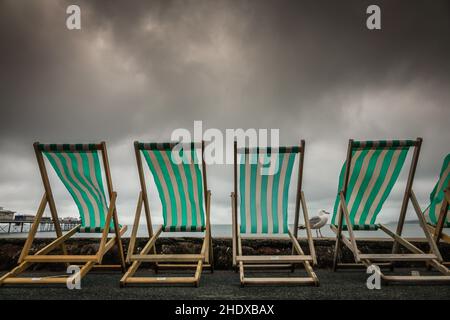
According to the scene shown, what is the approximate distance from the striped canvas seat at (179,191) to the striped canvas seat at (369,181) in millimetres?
Answer: 1497

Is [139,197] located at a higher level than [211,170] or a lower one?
lower

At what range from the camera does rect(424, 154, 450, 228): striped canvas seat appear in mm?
3131

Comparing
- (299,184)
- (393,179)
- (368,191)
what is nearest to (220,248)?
(299,184)

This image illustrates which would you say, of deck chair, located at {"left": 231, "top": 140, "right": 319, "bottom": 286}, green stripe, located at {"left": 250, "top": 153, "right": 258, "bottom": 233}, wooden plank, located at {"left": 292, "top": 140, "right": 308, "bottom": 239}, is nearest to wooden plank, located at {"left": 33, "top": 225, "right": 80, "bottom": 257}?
deck chair, located at {"left": 231, "top": 140, "right": 319, "bottom": 286}

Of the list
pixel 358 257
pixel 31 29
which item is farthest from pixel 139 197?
pixel 31 29

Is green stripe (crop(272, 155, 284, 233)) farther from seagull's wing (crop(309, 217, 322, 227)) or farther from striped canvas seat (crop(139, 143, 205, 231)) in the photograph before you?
seagull's wing (crop(309, 217, 322, 227))

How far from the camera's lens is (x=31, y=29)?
17.9 ft

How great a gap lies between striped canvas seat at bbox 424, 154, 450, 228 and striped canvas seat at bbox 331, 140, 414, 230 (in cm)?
65

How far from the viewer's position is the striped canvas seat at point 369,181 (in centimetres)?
293

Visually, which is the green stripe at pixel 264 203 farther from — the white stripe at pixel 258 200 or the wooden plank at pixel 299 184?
the wooden plank at pixel 299 184

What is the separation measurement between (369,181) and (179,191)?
2.07m

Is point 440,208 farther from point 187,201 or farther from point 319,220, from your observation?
point 187,201

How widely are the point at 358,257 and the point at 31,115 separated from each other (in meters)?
6.98

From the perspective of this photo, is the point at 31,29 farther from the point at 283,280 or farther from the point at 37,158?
the point at 283,280
